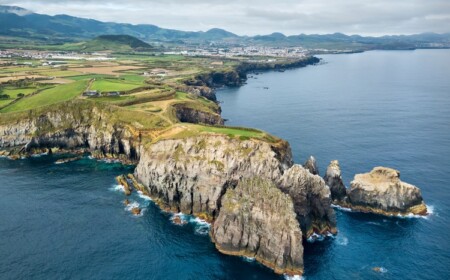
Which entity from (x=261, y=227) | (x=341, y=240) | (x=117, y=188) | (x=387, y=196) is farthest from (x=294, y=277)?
(x=117, y=188)

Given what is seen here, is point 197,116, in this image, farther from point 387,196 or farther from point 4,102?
point 4,102

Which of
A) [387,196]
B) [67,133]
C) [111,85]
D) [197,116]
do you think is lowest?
[387,196]

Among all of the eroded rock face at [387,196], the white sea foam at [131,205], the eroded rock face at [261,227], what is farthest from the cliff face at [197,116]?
the eroded rock face at [261,227]

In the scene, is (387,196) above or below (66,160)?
above

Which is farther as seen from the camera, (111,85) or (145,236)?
(111,85)

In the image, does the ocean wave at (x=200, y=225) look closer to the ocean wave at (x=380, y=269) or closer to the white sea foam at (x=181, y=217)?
the white sea foam at (x=181, y=217)

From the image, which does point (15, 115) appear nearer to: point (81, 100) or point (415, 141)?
point (81, 100)

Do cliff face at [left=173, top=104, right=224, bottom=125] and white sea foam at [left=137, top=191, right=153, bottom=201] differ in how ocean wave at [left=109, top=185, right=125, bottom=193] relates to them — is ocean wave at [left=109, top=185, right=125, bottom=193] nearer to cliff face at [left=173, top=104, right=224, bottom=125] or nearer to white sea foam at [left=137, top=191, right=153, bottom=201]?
white sea foam at [left=137, top=191, right=153, bottom=201]
